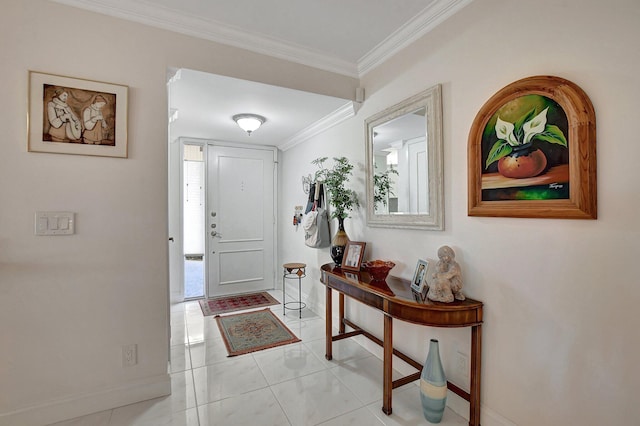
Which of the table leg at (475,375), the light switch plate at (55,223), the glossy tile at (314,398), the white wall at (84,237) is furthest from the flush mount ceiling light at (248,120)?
the table leg at (475,375)

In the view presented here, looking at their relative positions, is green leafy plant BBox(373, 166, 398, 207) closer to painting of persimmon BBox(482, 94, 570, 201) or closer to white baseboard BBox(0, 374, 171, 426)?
painting of persimmon BBox(482, 94, 570, 201)

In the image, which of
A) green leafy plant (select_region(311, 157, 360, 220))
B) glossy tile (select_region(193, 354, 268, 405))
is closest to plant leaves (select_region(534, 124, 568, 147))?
green leafy plant (select_region(311, 157, 360, 220))

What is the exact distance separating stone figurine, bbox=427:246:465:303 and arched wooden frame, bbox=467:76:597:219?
1.21 feet

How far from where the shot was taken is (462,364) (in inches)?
72.8

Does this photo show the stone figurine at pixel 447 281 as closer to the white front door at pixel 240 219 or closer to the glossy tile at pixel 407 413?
the glossy tile at pixel 407 413

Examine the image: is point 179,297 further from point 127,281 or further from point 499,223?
point 499,223

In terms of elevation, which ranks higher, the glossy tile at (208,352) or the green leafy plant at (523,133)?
the green leafy plant at (523,133)

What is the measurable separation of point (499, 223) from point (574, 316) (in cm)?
53

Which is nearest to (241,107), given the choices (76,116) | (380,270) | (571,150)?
(76,116)

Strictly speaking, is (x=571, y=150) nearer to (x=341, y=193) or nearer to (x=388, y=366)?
(x=388, y=366)

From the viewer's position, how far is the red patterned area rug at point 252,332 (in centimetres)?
279

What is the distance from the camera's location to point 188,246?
15.6 ft

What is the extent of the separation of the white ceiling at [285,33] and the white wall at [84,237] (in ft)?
0.41

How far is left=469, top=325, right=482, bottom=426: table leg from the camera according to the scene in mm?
1677
